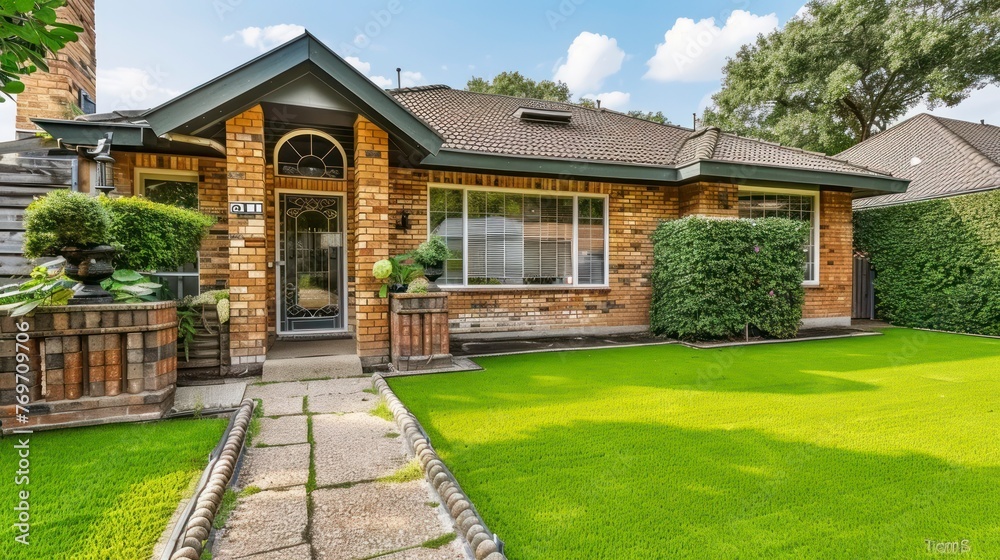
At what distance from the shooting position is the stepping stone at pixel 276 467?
263cm

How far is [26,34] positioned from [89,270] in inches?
98.4

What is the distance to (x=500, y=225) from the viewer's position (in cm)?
774

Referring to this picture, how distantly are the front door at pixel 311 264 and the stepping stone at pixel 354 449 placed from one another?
356 cm

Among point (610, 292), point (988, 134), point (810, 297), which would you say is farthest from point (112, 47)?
point (988, 134)

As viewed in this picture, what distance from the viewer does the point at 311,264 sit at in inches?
276

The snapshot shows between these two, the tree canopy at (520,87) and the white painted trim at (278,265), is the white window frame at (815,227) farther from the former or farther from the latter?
the tree canopy at (520,87)

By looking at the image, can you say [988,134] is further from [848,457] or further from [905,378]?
[848,457]

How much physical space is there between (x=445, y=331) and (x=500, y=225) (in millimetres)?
2681

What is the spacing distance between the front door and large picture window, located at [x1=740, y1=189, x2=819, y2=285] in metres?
7.64

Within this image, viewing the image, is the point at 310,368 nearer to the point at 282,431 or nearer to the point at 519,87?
the point at 282,431

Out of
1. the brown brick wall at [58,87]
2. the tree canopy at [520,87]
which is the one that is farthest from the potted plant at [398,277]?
the tree canopy at [520,87]

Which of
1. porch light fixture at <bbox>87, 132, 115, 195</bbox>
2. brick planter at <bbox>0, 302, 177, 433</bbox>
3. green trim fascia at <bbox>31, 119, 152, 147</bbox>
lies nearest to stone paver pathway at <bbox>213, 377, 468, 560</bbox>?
brick planter at <bbox>0, 302, 177, 433</bbox>

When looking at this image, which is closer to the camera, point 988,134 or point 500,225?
point 500,225

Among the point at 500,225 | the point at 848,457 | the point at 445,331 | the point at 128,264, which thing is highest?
the point at 500,225
